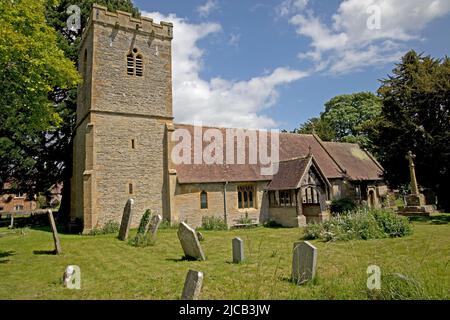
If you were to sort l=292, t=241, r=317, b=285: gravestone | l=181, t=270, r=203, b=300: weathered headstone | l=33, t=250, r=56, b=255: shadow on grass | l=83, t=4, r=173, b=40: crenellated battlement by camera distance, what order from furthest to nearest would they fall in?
l=83, t=4, r=173, b=40: crenellated battlement → l=33, t=250, r=56, b=255: shadow on grass → l=292, t=241, r=317, b=285: gravestone → l=181, t=270, r=203, b=300: weathered headstone

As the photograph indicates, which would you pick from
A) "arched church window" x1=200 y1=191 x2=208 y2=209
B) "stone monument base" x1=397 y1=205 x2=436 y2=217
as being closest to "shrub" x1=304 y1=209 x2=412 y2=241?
"arched church window" x1=200 y1=191 x2=208 y2=209

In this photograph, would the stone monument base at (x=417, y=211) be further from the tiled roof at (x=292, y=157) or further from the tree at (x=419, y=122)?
the tiled roof at (x=292, y=157)

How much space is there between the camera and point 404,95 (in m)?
20.4

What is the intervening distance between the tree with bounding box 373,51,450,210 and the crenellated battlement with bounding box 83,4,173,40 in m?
16.7

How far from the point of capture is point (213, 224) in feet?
66.8

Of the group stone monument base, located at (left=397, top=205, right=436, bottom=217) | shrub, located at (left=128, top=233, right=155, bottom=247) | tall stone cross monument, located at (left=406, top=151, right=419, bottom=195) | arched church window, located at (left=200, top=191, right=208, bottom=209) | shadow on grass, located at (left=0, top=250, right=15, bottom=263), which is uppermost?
tall stone cross monument, located at (left=406, top=151, right=419, bottom=195)

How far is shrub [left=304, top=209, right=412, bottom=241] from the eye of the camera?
1332 cm

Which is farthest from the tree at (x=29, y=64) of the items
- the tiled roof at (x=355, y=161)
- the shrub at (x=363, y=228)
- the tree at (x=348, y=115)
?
the tree at (x=348, y=115)

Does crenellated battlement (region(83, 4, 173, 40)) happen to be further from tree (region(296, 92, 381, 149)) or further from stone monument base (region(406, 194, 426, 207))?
tree (region(296, 92, 381, 149))

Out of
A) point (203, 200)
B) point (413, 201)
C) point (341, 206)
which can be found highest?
point (203, 200)

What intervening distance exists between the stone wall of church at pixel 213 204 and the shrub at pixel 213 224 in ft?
0.97

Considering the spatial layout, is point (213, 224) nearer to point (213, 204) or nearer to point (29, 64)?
point (213, 204)

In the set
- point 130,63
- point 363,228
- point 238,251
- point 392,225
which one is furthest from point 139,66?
point 392,225

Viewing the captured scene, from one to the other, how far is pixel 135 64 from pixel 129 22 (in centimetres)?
296
